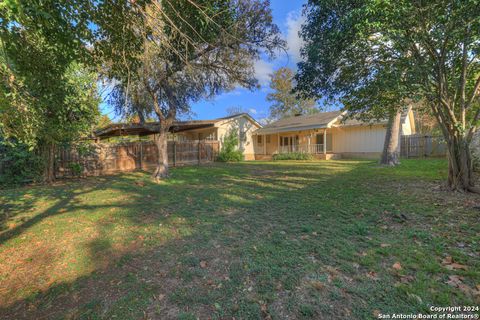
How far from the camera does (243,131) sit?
22.9m

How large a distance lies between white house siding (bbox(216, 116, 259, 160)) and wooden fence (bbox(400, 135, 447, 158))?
12843 millimetres

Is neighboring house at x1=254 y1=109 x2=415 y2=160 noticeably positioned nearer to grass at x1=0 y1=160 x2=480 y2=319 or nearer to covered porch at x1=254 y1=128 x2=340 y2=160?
covered porch at x1=254 y1=128 x2=340 y2=160

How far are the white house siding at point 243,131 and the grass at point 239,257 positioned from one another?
15.4 metres

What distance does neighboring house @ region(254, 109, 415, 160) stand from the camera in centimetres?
1850

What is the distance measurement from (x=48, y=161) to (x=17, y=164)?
95 cm

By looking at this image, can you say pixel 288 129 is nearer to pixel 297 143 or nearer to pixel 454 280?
pixel 297 143

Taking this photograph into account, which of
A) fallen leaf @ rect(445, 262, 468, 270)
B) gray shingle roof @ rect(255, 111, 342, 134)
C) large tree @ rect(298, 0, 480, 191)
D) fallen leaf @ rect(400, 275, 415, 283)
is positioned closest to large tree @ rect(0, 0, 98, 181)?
fallen leaf @ rect(400, 275, 415, 283)

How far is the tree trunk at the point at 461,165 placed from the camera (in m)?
5.79

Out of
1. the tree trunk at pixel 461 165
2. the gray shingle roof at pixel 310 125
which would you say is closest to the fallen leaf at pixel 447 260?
the tree trunk at pixel 461 165

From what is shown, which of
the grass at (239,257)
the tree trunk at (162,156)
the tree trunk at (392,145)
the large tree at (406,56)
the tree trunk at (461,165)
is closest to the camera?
the grass at (239,257)

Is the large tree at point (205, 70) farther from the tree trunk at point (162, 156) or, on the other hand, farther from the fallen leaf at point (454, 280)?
the fallen leaf at point (454, 280)

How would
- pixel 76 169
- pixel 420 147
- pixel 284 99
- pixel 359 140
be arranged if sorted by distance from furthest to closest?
pixel 284 99
pixel 359 140
pixel 420 147
pixel 76 169

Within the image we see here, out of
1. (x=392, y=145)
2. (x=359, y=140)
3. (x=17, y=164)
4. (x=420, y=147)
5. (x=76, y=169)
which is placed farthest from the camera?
(x=359, y=140)

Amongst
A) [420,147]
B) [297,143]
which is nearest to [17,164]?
[297,143]
